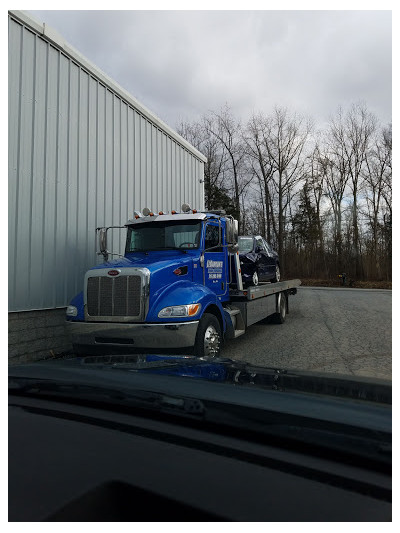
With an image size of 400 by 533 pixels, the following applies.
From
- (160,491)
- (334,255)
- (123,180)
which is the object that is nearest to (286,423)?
(160,491)

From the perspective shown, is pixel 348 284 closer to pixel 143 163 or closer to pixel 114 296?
pixel 143 163

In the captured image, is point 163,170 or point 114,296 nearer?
point 114,296

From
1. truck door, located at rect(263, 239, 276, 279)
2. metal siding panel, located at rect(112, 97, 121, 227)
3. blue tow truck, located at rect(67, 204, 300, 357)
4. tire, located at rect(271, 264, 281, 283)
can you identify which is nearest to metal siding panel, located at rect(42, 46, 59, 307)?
blue tow truck, located at rect(67, 204, 300, 357)

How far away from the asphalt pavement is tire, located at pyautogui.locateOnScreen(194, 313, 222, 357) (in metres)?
0.84

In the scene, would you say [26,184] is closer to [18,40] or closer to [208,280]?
[18,40]

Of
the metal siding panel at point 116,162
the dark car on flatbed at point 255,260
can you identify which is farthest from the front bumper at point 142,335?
the dark car on flatbed at point 255,260

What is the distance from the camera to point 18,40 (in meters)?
6.41

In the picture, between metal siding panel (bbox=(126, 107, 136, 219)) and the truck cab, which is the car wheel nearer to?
the truck cab

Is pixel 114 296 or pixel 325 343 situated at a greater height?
pixel 114 296

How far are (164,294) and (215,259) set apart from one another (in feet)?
5.87

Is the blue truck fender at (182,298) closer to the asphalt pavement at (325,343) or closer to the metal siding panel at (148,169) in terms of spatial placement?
the asphalt pavement at (325,343)

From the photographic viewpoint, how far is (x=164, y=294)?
598 centimetres

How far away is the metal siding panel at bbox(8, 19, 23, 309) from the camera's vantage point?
20.6ft

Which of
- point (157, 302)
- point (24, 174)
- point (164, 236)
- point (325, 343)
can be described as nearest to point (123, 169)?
point (164, 236)
